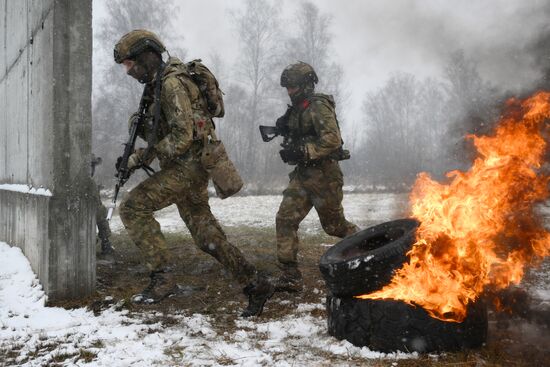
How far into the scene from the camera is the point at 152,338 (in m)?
3.20

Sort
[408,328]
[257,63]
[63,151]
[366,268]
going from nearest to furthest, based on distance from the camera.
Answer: [408,328] → [366,268] → [63,151] → [257,63]

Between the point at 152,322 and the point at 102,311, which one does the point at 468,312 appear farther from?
the point at 102,311

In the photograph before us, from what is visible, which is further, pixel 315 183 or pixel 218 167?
pixel 315 183

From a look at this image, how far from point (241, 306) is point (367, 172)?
23377 millimetres

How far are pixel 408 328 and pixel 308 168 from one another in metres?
2.49

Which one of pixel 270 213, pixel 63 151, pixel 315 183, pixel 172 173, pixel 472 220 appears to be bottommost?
pixel 270 213

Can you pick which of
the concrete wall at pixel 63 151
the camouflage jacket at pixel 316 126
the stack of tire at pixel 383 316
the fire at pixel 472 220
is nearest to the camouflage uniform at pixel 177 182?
the concrete wall at pixel 63 151

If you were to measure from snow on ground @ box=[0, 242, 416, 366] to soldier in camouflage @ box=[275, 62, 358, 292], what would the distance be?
3.52 feet

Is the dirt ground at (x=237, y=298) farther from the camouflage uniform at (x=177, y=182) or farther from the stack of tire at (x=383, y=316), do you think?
the camouflage uniform at (x=177, y=182)

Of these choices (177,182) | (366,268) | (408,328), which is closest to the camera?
(408,328)

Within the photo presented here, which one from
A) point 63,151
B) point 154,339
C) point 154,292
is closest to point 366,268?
point 154,339

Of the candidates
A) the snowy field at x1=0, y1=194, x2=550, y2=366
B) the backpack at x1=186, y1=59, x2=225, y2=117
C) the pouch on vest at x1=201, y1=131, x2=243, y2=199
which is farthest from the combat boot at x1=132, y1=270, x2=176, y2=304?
the backpack at x1=186, y1=59, x2=225, y2=117

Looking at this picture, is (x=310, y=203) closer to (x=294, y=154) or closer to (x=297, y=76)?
(x=294, y=154)

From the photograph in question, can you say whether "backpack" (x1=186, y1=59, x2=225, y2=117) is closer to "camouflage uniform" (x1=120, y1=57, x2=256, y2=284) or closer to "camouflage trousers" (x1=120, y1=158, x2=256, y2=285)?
"camouflage uniform" (x1=120, y1=57, x2=256, y2=284)
